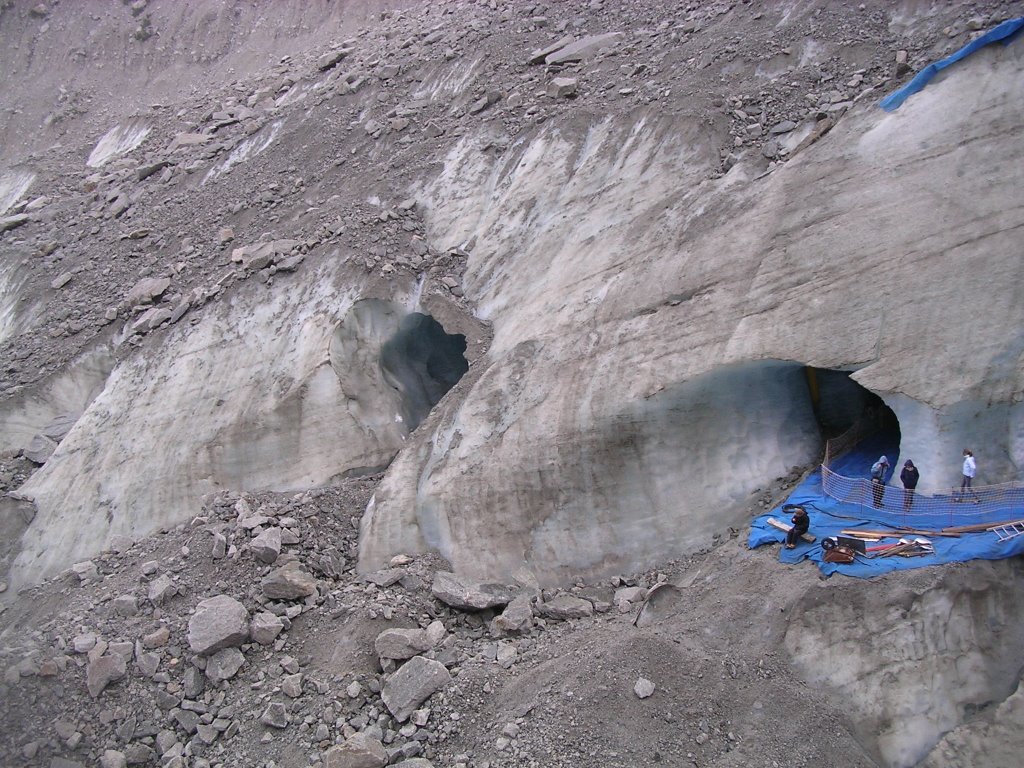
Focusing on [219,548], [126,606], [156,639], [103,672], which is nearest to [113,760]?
[103,672]

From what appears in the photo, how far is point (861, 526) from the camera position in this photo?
8859mm

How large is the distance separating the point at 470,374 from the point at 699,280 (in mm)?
3346

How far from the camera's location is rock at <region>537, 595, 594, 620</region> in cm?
964

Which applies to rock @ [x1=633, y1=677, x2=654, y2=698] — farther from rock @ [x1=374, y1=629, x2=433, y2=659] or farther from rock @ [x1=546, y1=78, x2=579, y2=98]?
rock @ [x1=546, y1=78, x2=579, y2=98]

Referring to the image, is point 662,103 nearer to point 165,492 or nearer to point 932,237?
point 932,237

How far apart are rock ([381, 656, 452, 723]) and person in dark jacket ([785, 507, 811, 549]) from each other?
143 inches

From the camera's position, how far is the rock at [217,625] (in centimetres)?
993

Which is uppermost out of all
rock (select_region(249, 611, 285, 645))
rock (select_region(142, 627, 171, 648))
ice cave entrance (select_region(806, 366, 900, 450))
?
rock (select_region(142, 627, 171, 648))

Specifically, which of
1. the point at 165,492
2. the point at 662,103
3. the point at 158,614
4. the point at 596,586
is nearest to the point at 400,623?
the point at 596,586

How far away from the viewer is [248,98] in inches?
816

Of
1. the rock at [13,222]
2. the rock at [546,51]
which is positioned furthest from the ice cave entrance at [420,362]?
the rock at [13,222]

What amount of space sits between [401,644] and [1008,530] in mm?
5910

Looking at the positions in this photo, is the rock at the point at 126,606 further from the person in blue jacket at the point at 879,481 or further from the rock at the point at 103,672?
the person in blue jacket at the point at 879,481

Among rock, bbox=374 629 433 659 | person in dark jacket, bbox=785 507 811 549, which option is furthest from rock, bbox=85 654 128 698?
person in dark jacket, bbox=785 507 811 549
